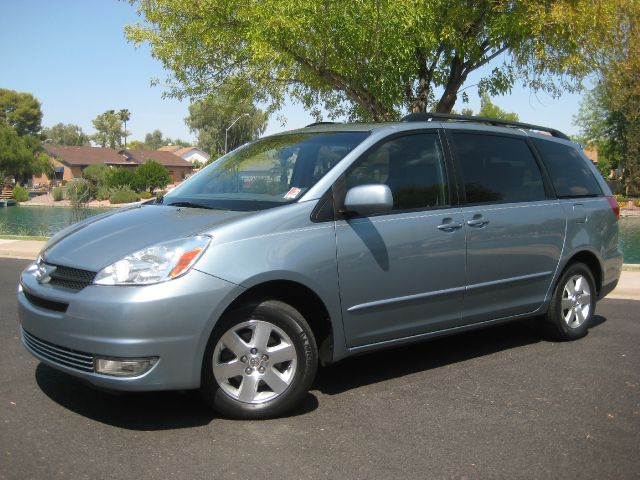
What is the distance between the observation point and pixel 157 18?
44.1ft

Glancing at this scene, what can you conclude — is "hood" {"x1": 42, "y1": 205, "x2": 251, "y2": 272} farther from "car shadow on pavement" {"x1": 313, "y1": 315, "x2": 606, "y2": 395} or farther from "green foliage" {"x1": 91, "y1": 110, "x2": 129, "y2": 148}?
"green foliage" {"x1": 91, "y1": 110, "x2": 129, "y2": 148}

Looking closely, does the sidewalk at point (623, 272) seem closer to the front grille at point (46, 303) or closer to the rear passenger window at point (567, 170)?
the rear passenger window at point (567, 170)

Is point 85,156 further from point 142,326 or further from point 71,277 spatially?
point 142,326

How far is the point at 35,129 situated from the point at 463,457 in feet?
384

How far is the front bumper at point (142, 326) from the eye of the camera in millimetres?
3666

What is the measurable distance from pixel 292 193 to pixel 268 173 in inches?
19.5

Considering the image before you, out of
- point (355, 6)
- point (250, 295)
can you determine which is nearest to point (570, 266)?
point (250, 295)

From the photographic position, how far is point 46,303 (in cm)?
398

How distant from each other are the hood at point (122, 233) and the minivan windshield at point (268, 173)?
245mm

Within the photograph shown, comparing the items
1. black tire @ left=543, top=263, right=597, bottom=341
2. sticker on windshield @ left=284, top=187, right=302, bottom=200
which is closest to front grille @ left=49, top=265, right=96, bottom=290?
sticker on windshield @ left=284, top=187, right=302, bottom=200

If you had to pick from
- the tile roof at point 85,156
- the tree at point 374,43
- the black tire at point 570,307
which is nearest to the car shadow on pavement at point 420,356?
the black tire at point 570,307

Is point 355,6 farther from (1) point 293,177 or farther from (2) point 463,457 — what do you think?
(2) point 463,457

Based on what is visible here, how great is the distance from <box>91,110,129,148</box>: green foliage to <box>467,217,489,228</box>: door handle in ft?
469

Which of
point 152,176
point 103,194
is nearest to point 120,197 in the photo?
point 103,194
